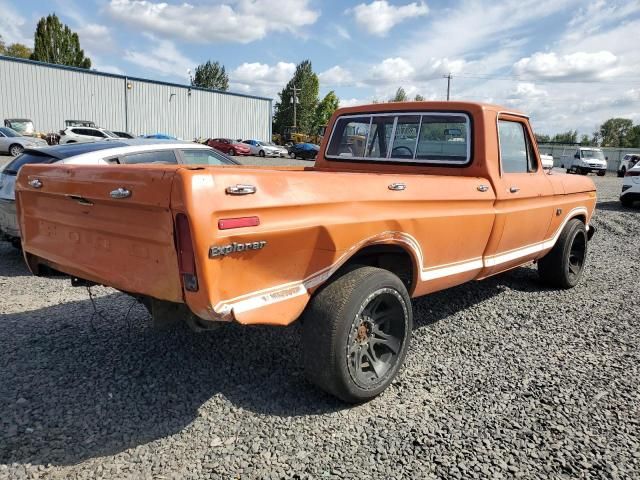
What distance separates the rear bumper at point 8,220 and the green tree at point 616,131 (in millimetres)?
113834

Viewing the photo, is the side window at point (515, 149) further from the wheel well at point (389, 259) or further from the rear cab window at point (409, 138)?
the wheel well at point (389, 259)

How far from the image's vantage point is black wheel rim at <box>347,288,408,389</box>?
2.96 meters

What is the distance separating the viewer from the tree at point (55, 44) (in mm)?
56625

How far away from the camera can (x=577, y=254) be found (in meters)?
6.07

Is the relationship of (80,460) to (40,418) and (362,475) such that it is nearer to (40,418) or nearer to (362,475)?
(40,418)

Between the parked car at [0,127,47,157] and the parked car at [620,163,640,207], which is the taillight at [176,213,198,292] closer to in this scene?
the parked car at [620,163,640,207]

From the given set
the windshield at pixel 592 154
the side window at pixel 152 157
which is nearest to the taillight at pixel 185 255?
the side window at pixel 152 157

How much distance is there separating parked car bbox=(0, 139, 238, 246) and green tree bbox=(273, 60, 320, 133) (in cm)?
7030

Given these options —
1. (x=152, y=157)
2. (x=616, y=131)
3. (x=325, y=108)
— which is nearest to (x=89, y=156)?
(x=152, y=157)

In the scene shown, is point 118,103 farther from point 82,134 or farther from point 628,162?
point 628,162

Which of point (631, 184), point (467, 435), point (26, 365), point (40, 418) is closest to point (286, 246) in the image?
point (467, 435)

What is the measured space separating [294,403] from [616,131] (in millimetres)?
120003

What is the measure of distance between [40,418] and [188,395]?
2.64ft

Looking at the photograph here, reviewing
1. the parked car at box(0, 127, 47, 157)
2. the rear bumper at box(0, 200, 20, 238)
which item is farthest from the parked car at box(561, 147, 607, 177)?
the rear bumper at box(0, 200, 20, 238)
